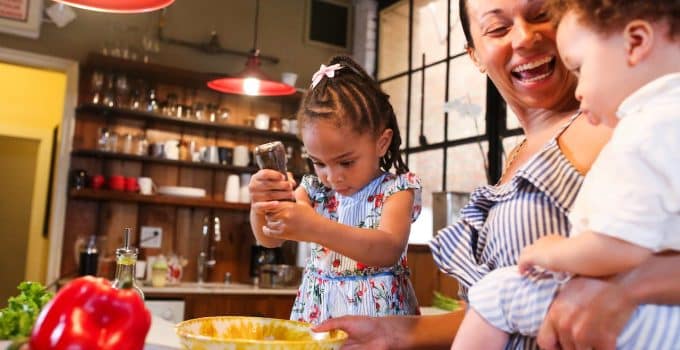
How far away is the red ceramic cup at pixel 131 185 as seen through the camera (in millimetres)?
4420

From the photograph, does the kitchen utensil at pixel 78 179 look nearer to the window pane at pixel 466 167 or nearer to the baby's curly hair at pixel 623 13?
the window pane at pixel 466 167

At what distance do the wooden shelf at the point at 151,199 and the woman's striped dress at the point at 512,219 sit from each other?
12.6 feet

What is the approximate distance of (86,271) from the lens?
4.06 m

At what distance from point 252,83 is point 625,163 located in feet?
10.8

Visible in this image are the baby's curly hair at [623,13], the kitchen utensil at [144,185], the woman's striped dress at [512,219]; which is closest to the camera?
the baby's curly hair at [623,13]

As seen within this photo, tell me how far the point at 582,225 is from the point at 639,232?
0.06 m

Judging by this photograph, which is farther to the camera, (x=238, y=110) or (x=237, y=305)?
(x=238, y=110)

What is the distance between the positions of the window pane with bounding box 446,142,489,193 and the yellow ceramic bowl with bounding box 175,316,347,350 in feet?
10.7

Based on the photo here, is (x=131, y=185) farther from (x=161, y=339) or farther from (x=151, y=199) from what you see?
(x=161, y=339)

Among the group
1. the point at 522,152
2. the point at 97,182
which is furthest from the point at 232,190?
the point at 522,152

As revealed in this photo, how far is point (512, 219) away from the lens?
79cm

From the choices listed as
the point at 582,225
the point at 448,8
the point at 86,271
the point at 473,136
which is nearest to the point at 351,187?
the point at 582,225

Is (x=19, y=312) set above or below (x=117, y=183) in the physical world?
below

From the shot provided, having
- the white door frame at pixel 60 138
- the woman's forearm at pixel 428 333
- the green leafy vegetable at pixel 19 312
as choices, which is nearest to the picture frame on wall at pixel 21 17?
the white door frame at pixel 60 138
